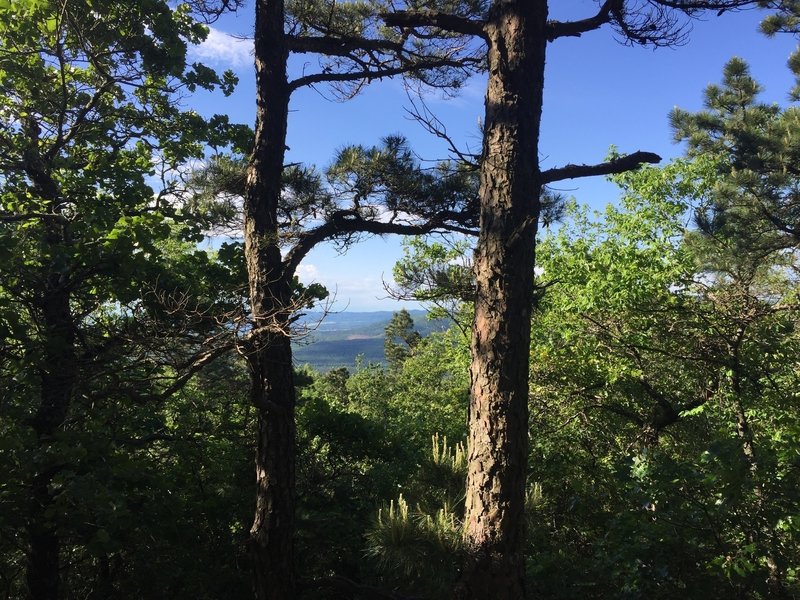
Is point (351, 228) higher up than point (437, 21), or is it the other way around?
point (437, 21)

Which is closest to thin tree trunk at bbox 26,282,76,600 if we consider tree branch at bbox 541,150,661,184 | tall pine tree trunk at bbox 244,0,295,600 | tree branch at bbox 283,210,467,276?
tall pine tree trunk at bbox 244,0,295,600

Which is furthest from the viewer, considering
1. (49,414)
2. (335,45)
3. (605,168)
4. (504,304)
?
(335,45)

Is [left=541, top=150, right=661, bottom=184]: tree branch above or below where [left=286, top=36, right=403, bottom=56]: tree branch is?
below

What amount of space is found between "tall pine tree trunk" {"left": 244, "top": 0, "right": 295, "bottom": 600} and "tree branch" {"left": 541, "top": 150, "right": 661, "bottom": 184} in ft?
7.36

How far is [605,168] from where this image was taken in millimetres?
3199

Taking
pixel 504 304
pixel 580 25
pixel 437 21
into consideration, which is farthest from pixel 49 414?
pixel 580 25

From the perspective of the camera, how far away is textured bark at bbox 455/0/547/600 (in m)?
2.86

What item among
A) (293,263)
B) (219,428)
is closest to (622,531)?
(293,263)

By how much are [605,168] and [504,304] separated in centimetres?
117

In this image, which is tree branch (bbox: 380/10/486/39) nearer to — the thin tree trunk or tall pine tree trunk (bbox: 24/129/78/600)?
tall pine tree trunk (bbox: 24/129/78/600)

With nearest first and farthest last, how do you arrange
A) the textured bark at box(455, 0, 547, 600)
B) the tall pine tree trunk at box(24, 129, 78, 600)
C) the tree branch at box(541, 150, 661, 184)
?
1. the textured bark at box(455, 0, 547, 600)
2. the tree branch at box(541, 150, 661, 184)
3. the tall pine tree trunk at box(24, 129, 78, 600)

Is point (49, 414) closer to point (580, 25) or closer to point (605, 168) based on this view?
point (605, 168)

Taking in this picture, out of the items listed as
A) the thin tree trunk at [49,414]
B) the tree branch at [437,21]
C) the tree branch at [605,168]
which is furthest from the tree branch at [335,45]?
the thin tree trunk at [49,414]

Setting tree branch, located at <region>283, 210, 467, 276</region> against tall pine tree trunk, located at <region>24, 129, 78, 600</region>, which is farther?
tree branch, located at <region>283, 210, 467, 276</region>
